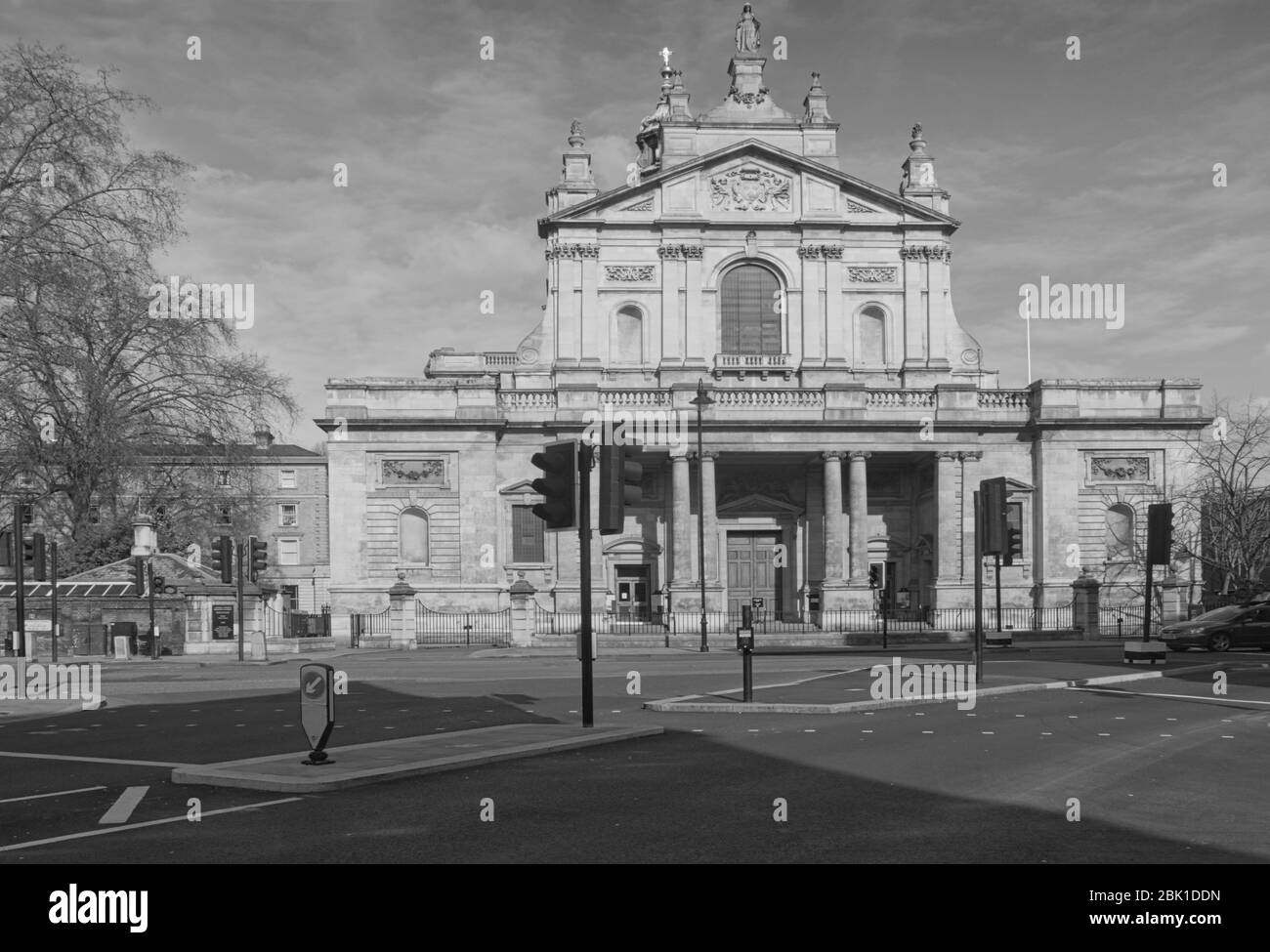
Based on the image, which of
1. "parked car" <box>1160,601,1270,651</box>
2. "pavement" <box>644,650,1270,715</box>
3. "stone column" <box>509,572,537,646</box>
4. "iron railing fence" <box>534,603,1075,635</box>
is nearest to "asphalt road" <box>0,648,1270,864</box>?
"pavement" <box>644,650,1270,715</box>

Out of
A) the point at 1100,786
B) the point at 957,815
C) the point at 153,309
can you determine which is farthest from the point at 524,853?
the point at 153,309

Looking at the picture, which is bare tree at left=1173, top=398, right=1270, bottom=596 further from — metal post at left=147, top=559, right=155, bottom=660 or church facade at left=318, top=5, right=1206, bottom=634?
metal post at left=147, top=559, right=155, bottom=660

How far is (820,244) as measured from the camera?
50.5 m

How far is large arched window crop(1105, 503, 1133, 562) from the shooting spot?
48531mm

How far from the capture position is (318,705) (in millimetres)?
10797

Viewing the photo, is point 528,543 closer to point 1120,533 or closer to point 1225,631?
point 1120,533

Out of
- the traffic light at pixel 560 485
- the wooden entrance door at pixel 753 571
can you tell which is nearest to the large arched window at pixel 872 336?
the wooden entrance door at pixel 753 571

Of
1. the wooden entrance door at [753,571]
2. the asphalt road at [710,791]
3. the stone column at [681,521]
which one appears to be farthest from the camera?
the wooden entrance door at [753,571]

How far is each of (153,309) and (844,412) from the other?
25.5 metres

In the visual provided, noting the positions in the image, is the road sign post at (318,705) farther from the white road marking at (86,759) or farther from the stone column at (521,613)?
the stone column at (521,613)

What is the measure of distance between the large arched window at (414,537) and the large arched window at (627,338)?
33.5 ft

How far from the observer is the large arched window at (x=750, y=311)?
50.8 meters

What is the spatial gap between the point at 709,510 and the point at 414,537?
1176 centimetres
